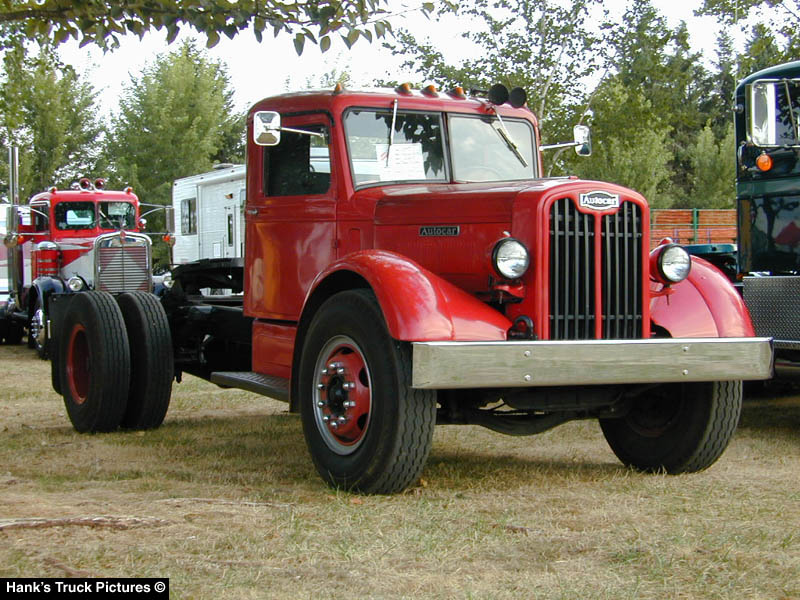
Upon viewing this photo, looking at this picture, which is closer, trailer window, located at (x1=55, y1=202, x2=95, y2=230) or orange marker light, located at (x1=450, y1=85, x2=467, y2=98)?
orange marker light, located at (x1=450, y1=85, x2=467, y2=98)

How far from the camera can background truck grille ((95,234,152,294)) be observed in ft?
48.3

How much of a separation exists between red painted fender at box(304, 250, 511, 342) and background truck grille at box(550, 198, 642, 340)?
1.08 ft

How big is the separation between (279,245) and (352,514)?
7.55ft

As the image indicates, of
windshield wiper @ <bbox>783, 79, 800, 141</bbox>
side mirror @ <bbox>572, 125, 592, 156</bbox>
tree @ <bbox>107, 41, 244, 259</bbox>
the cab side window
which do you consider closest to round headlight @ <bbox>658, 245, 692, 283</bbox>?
side mirror @ <bbox>572, 125, 592, 156</bbox>

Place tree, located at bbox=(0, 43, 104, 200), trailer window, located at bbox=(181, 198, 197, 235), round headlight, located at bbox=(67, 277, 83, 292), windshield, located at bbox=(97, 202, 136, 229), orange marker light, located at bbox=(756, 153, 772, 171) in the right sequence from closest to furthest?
orange marker light, located at bbox=(756, 153, 772, 171)
round headlight, located at bbox=(67, 277, 83, 292)
windshield, located at bbox=(97, 202, 136, 229)
trailer window, located at bbox=(181, 198, 197, 235)
tree, located at bbox=(0, 43, 104, 200)

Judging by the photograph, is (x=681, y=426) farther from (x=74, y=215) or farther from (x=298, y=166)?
(x=74, y=215)

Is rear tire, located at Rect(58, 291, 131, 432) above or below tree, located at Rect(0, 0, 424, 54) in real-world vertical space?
below

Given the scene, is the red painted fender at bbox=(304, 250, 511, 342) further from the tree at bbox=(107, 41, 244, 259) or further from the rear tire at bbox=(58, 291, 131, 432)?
the tree at bbox=(107, 41, 244, 259)

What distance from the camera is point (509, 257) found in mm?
5426


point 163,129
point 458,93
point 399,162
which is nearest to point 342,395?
point 399,162

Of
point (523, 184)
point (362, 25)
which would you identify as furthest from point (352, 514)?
point (362, 25)

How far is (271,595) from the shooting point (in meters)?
3.80

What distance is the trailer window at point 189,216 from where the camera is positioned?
75.1 feet

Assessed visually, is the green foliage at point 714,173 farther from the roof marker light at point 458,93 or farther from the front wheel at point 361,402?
the front wheel at point 361,402
